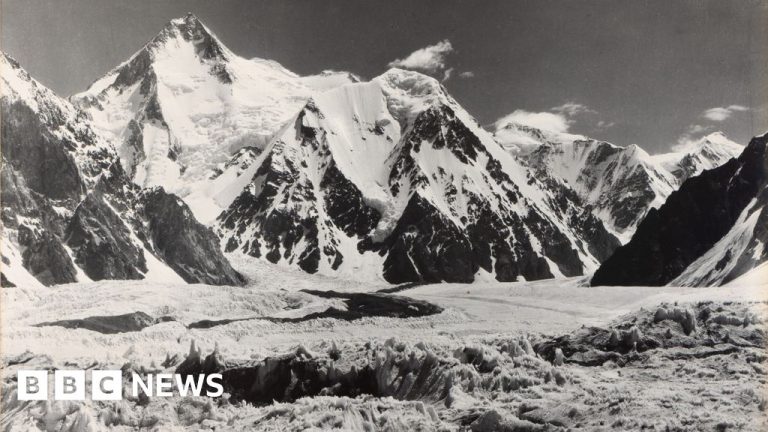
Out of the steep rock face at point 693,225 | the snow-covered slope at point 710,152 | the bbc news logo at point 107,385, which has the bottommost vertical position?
the bbc news logo at point 107,385

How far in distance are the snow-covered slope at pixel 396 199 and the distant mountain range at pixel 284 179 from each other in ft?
0.99

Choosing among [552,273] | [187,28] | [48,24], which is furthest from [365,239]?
[48,24]

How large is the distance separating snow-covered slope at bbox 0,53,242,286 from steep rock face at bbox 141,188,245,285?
12cm

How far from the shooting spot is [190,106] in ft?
523

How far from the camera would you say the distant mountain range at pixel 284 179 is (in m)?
83.8

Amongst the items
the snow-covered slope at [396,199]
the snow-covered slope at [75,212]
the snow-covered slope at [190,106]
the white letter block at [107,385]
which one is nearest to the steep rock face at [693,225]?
the white letter block at [107,385]

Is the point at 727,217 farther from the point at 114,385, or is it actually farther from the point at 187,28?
the point at 187,28

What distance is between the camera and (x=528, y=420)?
1733 centimetres

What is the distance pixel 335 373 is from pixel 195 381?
4474 millimetres

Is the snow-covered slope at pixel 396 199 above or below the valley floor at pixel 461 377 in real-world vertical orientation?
above

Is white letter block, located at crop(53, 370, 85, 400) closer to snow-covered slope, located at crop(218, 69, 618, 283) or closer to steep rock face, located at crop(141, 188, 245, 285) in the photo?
steep rock face, located at crop(141, 188, 245, 285)

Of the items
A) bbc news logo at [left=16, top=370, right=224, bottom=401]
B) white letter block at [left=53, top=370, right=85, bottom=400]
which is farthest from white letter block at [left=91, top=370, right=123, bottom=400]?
white letter block at [left=53, top=370, right=85, bottom=400]

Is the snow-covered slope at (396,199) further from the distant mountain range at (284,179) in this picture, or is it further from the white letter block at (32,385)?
the white letter block at (32,385)

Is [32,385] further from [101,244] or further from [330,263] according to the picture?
[330,263]
